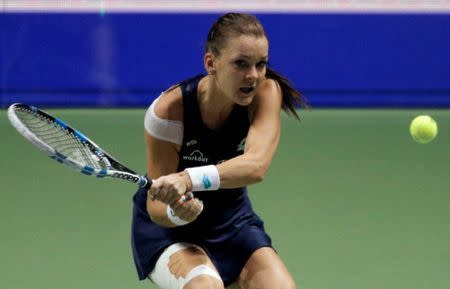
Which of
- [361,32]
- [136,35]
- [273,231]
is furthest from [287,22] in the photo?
[273,231]

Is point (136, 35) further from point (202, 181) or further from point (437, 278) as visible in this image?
point (202, 181)

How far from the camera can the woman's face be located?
388cm

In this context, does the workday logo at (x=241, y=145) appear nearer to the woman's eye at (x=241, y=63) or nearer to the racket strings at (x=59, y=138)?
the woman's eye at (x=241, y=63)

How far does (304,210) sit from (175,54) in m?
3.82

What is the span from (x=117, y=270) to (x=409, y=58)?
541cm

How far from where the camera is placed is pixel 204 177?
378 centimetres

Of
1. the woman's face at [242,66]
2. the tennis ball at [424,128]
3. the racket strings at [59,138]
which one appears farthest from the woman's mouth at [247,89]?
the tennis ball at [424,128]

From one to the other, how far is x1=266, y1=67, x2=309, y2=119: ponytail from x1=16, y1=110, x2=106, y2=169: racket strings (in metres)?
0.86

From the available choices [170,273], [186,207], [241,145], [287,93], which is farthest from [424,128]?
[186,207]

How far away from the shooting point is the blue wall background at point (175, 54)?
977 centimetres

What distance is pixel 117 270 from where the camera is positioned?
211 inches

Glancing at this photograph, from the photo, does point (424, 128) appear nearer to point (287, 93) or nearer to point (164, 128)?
point (287, 93)
